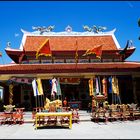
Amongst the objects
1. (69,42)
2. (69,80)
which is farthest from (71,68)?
(69,42)

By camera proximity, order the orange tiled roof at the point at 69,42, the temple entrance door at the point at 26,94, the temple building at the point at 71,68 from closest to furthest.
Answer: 1. the temple building at the point at 71,68
2. the temple entrance door at the point at 26,94
3. the orange tiled roof at the point at 69,42

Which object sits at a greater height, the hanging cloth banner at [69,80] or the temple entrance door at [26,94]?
the hanging cloth banner at [69,80]

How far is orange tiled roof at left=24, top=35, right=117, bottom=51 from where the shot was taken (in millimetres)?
26812

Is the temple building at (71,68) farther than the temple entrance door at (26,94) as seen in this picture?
No

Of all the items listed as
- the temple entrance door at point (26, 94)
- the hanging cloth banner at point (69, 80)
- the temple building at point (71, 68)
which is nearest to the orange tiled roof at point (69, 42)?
the temple building at point (71, 68)

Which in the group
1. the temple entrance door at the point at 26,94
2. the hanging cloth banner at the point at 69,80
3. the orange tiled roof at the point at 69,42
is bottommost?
the temple entrance door at the point at 26,94

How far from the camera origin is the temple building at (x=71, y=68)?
20953 millimetres

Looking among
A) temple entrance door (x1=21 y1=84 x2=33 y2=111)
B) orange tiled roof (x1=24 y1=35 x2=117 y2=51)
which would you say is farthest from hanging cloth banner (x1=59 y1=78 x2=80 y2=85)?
orange tiled roof (x1=24 y1=35 x2=117 y2=51)

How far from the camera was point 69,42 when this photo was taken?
2798 cm

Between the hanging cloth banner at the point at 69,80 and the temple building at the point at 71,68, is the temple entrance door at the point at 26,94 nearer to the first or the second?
the temple building at the point at 71,68

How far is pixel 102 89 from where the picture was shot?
21.5 meters

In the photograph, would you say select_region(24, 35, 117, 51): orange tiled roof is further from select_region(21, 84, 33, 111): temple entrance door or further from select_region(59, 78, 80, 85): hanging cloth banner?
select_region(59, 78, 80, 85): hanging cloth banner

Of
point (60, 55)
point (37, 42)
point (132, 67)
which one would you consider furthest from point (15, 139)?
point (37, 42)

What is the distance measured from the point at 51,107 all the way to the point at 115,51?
1160cm
